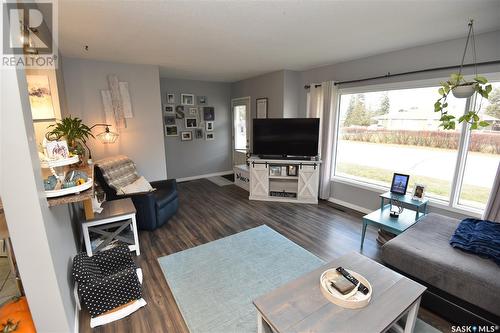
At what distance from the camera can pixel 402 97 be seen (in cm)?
334

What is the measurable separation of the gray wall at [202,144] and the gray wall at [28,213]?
424cm

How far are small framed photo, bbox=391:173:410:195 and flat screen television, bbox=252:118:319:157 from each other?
1424 mm

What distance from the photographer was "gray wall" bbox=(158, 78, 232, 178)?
559 centimetres

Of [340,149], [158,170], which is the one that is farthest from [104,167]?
[340,149]

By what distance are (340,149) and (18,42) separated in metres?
4.33

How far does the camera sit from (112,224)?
2.71m

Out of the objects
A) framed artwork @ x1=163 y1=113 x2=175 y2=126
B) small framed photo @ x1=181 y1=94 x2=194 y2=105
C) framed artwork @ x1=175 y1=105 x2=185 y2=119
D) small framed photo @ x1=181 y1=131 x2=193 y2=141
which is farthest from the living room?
small framed photo @ x1=181 y1=131 x2=193 y2=141

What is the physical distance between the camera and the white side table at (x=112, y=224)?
8.23ft

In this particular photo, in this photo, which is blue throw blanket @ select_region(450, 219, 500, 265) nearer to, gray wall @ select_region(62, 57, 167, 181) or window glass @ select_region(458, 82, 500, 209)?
window glass @ select_region(458, 82, 500, 209)

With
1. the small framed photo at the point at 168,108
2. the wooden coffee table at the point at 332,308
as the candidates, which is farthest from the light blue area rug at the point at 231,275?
the small framed photo at the point at 168,108

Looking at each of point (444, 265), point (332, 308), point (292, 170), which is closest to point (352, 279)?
point (332, 308)

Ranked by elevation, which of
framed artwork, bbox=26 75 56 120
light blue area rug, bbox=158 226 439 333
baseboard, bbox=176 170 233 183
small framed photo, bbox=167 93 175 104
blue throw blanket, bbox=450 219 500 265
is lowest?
light blue area rug, bbox=158 226 439 333

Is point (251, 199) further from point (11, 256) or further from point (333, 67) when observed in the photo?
point (11, 256)

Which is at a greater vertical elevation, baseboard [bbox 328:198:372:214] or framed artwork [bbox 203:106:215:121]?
framed artwork [bbox 203:106:215:121]
